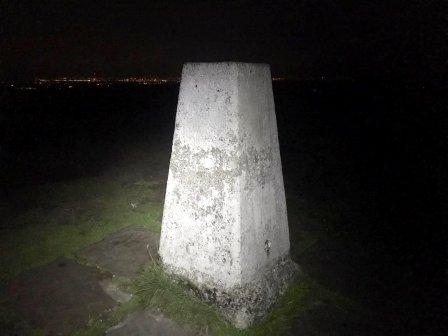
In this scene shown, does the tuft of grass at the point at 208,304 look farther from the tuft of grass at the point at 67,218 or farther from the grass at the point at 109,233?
the tuft of grass at the point at 67,218

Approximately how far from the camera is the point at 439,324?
2.84 metres

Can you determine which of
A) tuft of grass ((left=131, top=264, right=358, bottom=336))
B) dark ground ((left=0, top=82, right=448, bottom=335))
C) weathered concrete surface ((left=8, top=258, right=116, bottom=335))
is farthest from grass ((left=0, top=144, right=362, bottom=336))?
dark ground ((left=0, top=82, right=448, bottom=335))

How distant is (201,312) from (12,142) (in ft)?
35.4

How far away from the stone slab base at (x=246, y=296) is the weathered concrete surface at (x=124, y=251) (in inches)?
25.9

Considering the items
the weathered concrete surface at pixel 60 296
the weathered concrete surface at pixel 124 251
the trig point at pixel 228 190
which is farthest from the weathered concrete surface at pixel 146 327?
the weathered concrete surface at pixel 124 251

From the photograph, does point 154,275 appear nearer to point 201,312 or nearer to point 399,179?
point 201,312

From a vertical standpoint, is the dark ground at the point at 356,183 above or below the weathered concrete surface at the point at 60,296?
below

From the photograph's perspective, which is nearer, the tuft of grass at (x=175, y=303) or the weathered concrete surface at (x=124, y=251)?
the tuft of grass at (x=175, y=303)

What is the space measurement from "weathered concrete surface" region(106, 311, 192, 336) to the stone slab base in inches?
14.1

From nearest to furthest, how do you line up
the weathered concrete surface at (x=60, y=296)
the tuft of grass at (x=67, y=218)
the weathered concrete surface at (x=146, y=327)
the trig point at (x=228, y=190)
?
the trig point at (x=228, y=190)
the weathered concrete surface at (x=146, y=327)
the weathered concrete surface at (x=60, y=296)
the tuft of grass at (x=67, y=218)

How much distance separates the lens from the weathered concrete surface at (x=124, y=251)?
11.5 feet

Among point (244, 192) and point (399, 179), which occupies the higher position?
point (244, 192)

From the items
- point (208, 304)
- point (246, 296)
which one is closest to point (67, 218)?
point (208, 304)

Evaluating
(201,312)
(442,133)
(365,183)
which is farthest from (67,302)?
(442,133)
